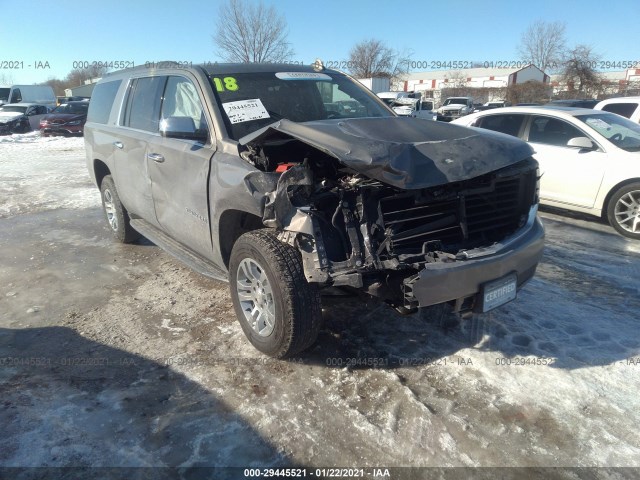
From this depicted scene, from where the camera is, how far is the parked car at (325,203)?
2.69 meters

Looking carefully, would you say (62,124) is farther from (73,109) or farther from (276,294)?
(276,294)

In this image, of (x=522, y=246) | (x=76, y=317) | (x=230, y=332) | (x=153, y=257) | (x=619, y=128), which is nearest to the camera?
(x=522, y=246)

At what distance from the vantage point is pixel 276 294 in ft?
9.44

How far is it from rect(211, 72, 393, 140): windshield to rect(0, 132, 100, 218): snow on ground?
5226 millimetres

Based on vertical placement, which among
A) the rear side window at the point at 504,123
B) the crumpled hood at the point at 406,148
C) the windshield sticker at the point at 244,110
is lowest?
the rear side window at the point at 504,123

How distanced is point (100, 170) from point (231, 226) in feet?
11.0

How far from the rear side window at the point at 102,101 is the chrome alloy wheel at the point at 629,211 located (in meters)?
6.30

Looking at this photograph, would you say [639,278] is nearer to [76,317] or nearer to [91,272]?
[76,317]

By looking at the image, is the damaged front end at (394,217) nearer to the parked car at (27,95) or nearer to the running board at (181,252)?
the running board at (181,252)

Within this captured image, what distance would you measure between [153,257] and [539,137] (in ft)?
18.5

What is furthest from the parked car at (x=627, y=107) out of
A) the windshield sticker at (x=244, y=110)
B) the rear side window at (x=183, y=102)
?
the rear side window at (x=183, y=102)

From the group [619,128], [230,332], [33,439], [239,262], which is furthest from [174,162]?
[619,128]

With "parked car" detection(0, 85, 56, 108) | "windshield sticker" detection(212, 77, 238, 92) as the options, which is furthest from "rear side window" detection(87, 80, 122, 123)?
"parked car" detection(0, 85, 56, 108)

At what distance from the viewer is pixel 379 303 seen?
3994 millimetres
